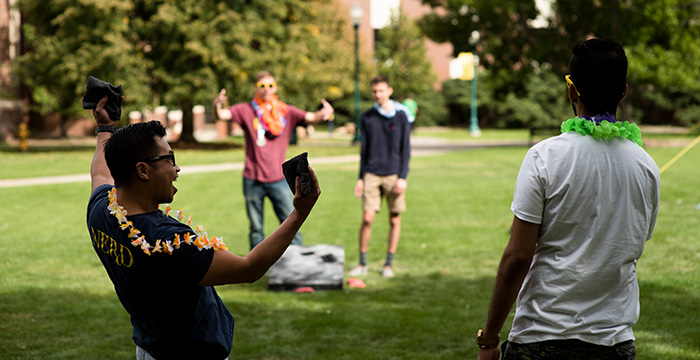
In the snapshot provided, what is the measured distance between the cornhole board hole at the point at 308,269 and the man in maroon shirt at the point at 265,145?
1.45 ft

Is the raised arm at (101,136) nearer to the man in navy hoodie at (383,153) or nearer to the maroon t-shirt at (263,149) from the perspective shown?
the maroon t-shirt at (263,149)

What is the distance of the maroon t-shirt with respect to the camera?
762cm

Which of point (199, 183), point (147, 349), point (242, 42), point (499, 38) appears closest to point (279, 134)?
point (147, 349)

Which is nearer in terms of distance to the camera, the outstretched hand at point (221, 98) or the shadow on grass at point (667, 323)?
the shadow on grass at point (667, 323)

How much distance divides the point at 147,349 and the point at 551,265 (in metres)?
1.56

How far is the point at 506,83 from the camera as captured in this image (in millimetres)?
32906

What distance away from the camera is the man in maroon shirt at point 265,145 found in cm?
764

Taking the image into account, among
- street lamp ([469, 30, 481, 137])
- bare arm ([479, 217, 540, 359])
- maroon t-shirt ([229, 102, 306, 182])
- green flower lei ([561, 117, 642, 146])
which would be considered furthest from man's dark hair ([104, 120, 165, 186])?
street lamp ([469, 30, 481, 137])

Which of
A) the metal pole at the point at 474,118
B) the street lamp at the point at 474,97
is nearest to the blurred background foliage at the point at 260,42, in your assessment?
the street lamp at the point at 474,97

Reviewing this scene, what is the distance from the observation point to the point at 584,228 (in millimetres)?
2654

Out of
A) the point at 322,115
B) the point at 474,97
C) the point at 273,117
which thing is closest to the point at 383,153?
the point at 322,115

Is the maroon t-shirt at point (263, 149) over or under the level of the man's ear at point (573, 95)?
under

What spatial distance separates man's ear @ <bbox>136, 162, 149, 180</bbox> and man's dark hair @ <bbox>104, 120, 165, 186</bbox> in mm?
16

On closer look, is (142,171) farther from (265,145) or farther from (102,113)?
(265,145)
